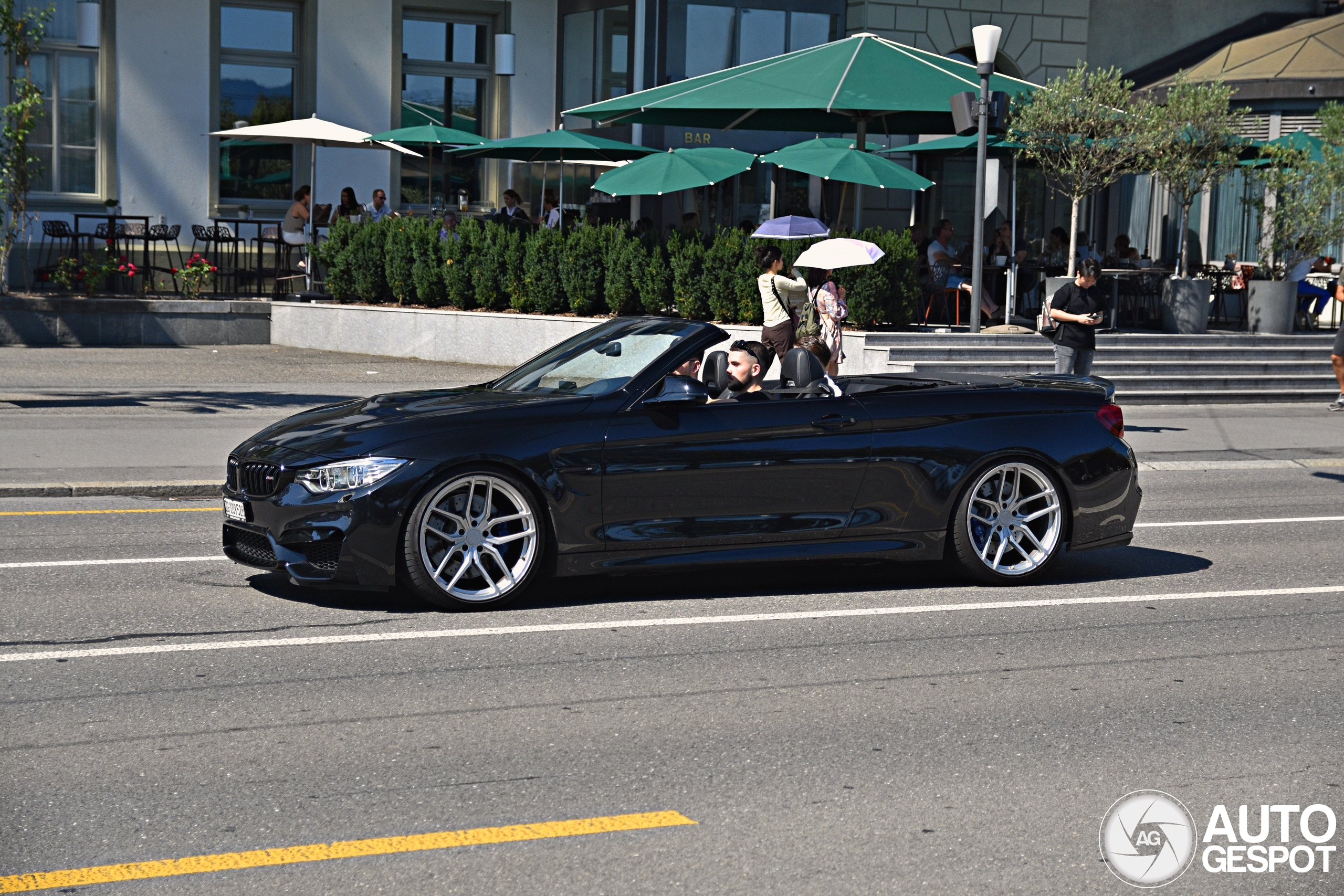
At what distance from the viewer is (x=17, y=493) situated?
35.9ft

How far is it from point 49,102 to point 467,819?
25.0 meters

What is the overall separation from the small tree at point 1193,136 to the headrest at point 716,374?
13.5m

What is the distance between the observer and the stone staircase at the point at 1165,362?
18.4m

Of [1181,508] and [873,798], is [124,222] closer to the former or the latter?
[1181,508]

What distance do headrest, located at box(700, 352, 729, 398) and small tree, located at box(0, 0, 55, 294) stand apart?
1259cm

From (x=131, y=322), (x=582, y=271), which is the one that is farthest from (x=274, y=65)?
(x=582, y=271)

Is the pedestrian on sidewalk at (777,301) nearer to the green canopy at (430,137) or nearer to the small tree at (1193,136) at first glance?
the small tree at (1193,136)

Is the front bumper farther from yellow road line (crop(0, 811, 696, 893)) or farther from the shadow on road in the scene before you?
yellow road line (crop(0, 811, 696, 893))

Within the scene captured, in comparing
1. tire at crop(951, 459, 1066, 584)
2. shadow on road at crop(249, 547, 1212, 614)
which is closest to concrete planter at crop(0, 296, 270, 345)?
shadow on road at crop(249, 547, 1212, 614)

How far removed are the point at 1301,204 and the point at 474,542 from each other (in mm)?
17194

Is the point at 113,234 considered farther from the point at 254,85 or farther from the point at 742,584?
the point at 742,584

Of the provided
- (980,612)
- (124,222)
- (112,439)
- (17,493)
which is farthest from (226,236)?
(980,612)

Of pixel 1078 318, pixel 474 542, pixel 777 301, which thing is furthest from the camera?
pixel 777 301

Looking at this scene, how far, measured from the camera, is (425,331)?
21750mm
